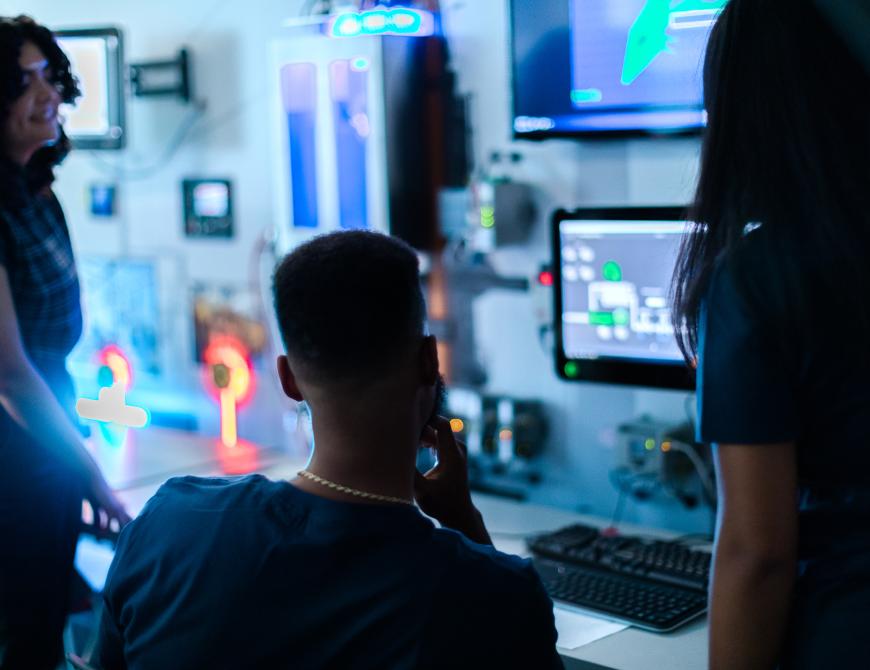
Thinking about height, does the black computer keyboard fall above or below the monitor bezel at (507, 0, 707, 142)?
below

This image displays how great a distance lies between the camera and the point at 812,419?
130 cm

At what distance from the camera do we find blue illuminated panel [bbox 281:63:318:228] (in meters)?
2.79

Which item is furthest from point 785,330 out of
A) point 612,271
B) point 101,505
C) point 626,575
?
point 101,505

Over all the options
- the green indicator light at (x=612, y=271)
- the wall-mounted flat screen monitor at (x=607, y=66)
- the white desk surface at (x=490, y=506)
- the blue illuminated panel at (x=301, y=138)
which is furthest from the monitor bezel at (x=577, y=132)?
the white desk surface at (x=490, y=506)

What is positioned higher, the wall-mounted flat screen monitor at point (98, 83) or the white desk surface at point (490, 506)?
the wall-mounted flat screen monitor at point (98, 83)

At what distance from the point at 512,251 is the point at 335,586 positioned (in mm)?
1674

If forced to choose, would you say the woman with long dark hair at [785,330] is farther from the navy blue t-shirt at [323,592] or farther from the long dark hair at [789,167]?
the navy blue t-shirt at [323,592]

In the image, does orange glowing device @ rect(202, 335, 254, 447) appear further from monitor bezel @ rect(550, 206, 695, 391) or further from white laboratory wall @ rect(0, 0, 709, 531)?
monitor bezel @ rect(550, 206, 695, 391)

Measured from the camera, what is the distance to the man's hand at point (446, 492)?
149cm

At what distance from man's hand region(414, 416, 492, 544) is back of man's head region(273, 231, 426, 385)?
265 millimetres

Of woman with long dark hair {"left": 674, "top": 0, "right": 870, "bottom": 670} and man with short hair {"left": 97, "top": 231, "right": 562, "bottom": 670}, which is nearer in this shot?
man with short hair {"left": 97, "top": 231, "right": 562, "bottom": 670}

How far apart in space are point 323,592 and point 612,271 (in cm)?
128

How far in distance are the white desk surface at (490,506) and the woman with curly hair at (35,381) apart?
45 centimetres

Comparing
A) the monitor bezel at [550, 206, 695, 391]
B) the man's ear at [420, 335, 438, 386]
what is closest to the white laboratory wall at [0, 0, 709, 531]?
the monitor bezel at [550, 206, 695, 391]
